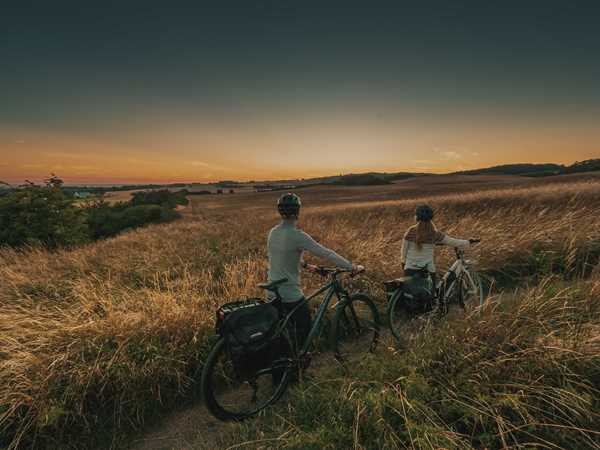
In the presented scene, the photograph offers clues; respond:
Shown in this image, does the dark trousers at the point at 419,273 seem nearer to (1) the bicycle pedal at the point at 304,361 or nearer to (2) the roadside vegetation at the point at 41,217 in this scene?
(1) the bicycle pedal at the point at 304,361

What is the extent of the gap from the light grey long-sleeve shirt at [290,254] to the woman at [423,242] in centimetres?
230

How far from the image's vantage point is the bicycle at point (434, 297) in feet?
16.1

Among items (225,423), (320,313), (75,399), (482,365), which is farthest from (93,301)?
(482,365)

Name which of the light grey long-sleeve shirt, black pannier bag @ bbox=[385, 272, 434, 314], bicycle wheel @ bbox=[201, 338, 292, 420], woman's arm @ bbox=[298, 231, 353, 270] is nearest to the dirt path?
bicycle wheel @ bbox=[201, 338, 292, 420]

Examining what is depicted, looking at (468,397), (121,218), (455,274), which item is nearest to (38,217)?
(121,218)

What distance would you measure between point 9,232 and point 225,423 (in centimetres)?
2333

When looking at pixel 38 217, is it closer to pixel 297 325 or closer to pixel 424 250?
pixel 297 325

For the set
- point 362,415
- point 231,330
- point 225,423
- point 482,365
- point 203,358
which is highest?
point 231,330

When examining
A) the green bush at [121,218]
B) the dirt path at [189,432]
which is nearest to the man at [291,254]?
the dirt path at [189,432]

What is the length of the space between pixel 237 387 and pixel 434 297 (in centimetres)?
391

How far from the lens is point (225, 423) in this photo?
132 inches

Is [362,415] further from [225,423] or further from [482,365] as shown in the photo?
[225,423]

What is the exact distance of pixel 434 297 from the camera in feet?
17.6

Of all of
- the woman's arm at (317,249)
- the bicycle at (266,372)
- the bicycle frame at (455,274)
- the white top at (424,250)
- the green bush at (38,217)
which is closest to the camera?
the bicycle at (266,372)
